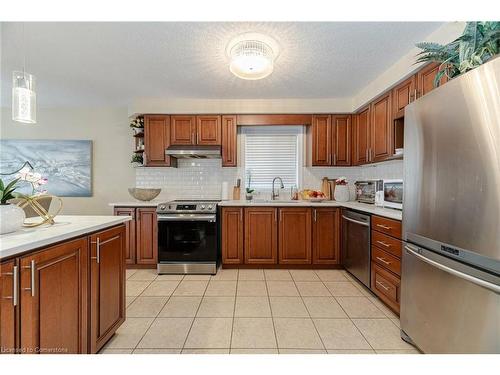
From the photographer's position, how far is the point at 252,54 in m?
2.00

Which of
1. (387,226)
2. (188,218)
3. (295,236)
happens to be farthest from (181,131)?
(387,226)

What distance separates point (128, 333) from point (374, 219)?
7.83 ft

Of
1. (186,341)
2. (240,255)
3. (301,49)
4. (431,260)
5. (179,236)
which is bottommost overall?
(186,341)

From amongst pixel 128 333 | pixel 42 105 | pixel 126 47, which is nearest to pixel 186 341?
pixel 128 333

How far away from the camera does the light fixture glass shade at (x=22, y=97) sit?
1.49 meters

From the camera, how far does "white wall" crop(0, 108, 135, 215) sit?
4016 mm

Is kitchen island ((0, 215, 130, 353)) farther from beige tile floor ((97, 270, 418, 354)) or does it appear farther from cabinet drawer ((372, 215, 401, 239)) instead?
cabinet drawer ((372, 215, 401, 239))

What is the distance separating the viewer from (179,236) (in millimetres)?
3141

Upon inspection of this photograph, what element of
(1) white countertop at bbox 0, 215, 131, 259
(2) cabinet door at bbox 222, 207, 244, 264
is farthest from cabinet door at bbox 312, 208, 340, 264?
(1) white countertop at bbox 0, 215, 131, 259

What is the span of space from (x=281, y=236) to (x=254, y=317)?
133 cm

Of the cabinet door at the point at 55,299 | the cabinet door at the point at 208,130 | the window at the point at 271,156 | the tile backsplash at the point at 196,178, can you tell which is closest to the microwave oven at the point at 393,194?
the tile backsplash at the point at 196,178

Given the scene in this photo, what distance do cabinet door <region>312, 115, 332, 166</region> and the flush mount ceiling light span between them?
1.61 metres

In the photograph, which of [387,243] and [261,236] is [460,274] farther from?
[261,236]
